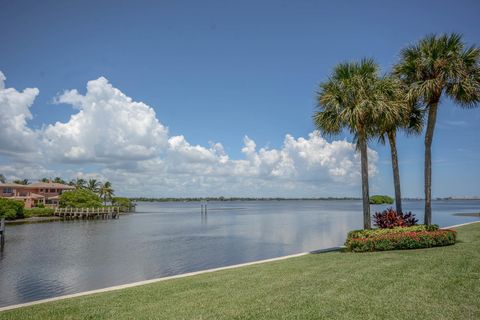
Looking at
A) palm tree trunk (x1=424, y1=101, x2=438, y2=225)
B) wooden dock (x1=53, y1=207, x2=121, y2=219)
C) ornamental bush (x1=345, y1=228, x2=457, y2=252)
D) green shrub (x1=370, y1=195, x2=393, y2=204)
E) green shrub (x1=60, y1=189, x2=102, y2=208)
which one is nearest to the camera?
ornamental bush (x1=345, y1=228, x2=457, y2=252)

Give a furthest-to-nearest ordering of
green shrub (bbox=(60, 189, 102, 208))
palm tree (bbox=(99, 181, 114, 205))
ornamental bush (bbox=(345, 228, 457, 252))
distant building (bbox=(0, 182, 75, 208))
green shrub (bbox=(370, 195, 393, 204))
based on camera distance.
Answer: green shrub (bbox=(370, 195, 393, 204))
palm tree (bbox=(99, 181, 114, 205))
green shrub (bbox=(60, 189, 102, 208))
distant building (bbox=(0, 182, 75, 208))
ornamental bush (bbox=(345, 228, 457, 252))

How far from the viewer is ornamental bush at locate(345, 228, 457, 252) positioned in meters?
14.4

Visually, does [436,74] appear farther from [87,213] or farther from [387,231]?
[87,213]

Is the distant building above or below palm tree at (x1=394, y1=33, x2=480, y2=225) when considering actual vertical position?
below

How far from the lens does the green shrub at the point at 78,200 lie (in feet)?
257

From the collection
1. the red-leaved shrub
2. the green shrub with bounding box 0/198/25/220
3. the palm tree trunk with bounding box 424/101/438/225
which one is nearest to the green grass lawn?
the red-leaved shrub

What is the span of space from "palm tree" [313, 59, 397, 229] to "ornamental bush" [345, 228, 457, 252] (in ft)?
7.81

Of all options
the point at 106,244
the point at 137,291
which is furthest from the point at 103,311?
the point at 106,244

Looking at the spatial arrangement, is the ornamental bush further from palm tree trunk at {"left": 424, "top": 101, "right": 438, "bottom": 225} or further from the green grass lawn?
palm tree trunk at {"left": 424, "top": 101, "right": 438, "bottom": 225}

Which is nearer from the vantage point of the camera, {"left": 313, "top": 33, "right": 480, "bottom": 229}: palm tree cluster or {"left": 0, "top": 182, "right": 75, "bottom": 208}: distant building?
{"left": 313, "top": 33, "right": 480, "bottom": 229}: palm tree cluster

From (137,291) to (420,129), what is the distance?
17.8 m

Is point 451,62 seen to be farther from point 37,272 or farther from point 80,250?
point 80,250

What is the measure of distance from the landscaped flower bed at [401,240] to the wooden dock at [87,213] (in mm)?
73354

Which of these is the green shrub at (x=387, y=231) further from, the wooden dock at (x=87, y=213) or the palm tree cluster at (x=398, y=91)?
the wooden dock at (x=87, y=213)
